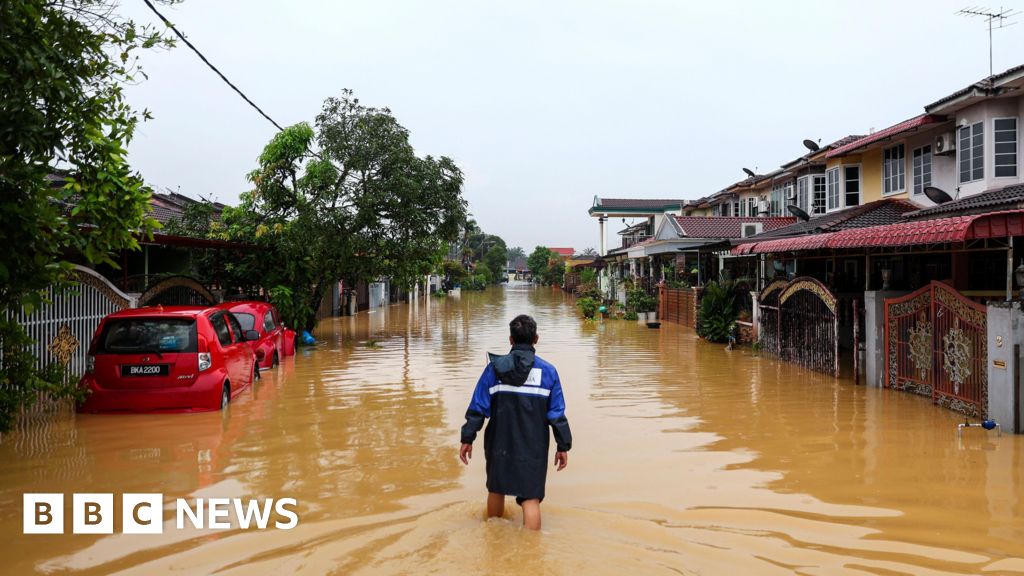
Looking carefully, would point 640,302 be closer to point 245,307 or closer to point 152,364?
point 245,307

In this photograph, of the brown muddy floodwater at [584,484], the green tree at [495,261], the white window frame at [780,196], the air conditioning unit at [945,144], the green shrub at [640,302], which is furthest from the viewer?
the green tree at [495,261]

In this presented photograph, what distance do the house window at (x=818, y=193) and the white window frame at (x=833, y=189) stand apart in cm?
191

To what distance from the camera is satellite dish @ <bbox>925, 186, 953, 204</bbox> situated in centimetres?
1620

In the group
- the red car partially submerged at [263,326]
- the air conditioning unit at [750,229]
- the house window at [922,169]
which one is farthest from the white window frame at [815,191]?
the red car partially submerged at [263,326]

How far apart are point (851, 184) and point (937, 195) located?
17.2 ft

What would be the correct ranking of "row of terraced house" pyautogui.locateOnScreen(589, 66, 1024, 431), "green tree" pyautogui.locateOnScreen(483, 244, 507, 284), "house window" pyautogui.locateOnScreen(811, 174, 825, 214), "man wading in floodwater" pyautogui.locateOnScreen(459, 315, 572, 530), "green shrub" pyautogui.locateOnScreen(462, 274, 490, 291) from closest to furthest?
"man wading in floodwater" pyautogui.locateOnScreen(459, 315, 572, 530)
"row of terraced house" pyautogui.locateOnScreen(589, 66, 1024, 431)
"house window" pyautogui.locateOnScreen(811, 174, 825, 214)
"green shrub" pyautogui.locateOnScreen(462, 274, 490, 291)
"green tree" pyautogui.locateOnScreen(483, 244, 507, 284)

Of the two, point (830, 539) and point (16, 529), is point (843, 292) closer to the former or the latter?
point (830, 539)

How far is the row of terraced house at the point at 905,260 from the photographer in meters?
8.90

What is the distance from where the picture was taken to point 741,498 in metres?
6.07

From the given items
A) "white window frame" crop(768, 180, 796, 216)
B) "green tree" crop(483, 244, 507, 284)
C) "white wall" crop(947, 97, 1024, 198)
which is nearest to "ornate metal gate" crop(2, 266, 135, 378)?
"white wall" crop(947, 97, 1024, 198)

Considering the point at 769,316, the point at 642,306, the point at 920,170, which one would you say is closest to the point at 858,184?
the point at 920,170

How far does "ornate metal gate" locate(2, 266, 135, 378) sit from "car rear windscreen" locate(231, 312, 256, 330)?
6.73 ft

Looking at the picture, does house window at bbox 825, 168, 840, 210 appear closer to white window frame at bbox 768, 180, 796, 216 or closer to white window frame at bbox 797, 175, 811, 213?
white window frame at bbox 797, 175, 811, 213

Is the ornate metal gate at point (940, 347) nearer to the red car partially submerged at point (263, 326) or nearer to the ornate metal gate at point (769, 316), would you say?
the ornate metal gate at point (769, 316)
